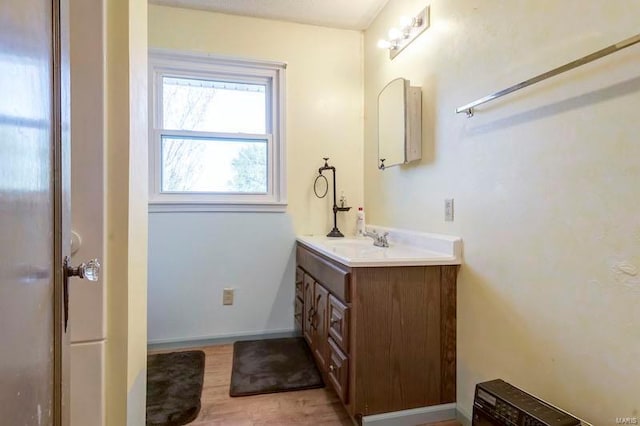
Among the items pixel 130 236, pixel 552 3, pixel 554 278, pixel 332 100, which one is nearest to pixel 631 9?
pixel 552 3

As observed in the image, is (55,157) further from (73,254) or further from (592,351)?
(592,351)

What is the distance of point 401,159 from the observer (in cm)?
213

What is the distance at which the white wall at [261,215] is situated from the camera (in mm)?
2617

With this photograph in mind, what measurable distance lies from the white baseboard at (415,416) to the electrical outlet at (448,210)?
34.9 inches

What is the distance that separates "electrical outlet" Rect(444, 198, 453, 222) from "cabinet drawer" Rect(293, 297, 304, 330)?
125 cm

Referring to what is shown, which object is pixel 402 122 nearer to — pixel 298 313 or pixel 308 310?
pixel 308 310

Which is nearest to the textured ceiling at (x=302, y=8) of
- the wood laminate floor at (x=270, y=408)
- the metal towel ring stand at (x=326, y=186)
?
the metal towel ring stand at (x=326, y=186)

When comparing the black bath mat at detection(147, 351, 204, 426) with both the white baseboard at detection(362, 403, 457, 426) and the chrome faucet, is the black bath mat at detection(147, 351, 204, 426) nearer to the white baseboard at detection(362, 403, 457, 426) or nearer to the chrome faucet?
the white baseboard at detection(362, 403, 457, 426)

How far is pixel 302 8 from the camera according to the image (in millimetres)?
2594

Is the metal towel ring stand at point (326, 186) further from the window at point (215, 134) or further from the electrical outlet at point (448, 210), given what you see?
the electrical outlet at point (448, 210)

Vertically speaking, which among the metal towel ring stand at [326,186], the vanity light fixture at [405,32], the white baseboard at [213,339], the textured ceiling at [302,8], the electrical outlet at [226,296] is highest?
the textured ceiling at [302,8]

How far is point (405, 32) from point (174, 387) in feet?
8.15

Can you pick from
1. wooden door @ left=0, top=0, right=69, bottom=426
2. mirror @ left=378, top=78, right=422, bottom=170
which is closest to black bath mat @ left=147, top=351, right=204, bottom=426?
wooden door @ left=0, top=0, right=69, bottom=426

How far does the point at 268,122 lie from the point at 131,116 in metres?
1.99
